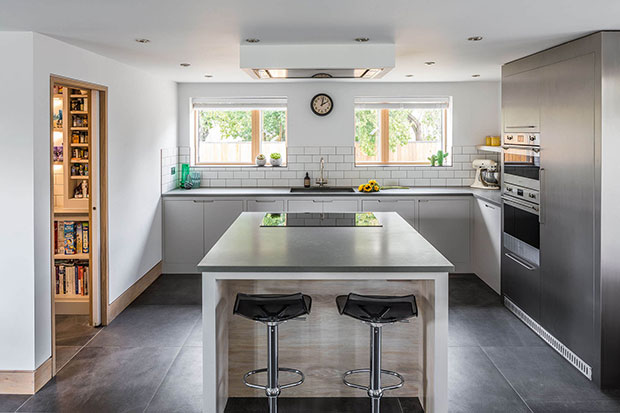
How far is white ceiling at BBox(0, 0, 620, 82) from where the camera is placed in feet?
10.3

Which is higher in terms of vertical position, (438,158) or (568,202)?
(438,158)

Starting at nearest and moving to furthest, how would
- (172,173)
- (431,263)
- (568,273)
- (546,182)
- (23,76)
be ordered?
(431,263) < (23,76) < (568,273) < (546,182) < (172,173)

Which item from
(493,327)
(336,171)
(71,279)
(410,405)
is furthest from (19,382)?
(336,171)

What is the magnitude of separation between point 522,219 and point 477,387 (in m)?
1.82

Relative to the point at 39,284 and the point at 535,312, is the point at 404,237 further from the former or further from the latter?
the point at 39,284

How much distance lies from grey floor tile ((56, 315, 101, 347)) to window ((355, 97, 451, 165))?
3920 millimetres

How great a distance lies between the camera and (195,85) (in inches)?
285

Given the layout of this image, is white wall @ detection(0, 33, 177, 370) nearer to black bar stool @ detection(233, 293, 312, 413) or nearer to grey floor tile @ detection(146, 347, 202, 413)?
grey floor tile @ detection(146, 347, 202, 413)

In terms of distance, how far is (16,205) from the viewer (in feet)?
12.0

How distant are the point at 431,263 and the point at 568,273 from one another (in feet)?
5.57

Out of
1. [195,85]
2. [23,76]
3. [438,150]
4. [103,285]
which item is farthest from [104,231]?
[438,150]

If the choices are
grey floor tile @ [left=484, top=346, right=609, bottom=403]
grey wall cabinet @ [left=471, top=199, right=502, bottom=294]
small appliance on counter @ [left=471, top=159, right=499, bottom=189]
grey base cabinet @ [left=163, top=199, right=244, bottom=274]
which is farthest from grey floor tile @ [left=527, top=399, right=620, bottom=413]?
grey base cabinet @ [left=163, top=199, right=244, bottom=274]

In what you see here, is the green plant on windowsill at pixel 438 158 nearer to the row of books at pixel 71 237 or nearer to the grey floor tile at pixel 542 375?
the grey floor tile at pixel 542 375

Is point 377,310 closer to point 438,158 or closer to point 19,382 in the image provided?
point 19,382
